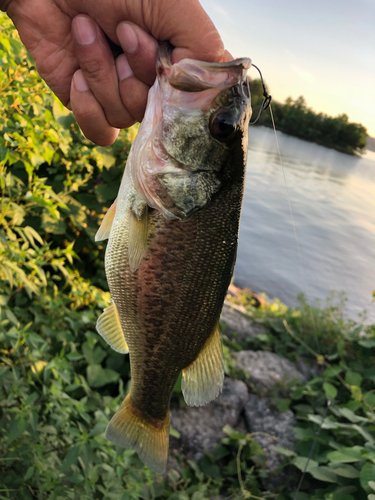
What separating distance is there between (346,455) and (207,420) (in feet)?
4.68

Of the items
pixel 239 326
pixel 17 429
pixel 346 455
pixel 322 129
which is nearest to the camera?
pixel 17 429

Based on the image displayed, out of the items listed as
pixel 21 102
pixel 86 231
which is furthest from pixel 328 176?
pixel 21 102

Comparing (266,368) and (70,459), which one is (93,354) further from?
(266,368)

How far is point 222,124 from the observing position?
4.08 feet

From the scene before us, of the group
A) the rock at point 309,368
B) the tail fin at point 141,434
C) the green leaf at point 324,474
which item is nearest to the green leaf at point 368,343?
the rock at point 309,368

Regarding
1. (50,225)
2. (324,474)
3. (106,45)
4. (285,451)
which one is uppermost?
(106,45)

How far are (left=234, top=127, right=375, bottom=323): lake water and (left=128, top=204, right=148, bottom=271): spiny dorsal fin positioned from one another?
7246mm

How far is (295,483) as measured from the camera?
3.26 m

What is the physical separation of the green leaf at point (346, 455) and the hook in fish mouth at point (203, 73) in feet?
8.04

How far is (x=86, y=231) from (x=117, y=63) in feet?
7.38

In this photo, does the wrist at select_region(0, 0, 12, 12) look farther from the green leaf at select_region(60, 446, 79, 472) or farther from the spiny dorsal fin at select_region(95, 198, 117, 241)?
the green leaf at select_region(60, 446, 79, 472)

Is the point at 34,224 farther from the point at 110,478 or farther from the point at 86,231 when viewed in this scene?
the point at 110,478

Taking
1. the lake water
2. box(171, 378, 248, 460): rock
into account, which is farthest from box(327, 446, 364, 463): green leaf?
the lake water

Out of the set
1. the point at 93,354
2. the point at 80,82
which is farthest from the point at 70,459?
the point at 80,82
